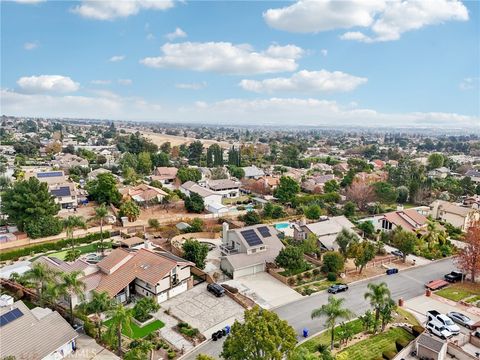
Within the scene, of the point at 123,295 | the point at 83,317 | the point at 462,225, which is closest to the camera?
the point at 83,317

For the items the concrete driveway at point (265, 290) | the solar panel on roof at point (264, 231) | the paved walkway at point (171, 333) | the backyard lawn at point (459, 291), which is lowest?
the paved walkway at point (171, 333)

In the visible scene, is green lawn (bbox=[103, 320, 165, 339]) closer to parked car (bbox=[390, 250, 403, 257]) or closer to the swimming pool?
parked car (bbox=[390, 250, 403, 257])

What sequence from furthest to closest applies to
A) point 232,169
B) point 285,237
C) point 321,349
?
point 232,169
point 285,237
point 321,349

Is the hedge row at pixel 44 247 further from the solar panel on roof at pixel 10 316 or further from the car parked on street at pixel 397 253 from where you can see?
the car parked on street at pixel 397 253

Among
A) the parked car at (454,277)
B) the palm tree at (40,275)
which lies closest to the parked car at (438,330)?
the parked car at (454,277)

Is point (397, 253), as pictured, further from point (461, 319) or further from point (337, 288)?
point (461, 319)

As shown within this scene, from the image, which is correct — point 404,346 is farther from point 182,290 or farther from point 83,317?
point 83,317

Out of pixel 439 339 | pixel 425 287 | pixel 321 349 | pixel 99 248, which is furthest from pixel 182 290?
pixel 425 287
